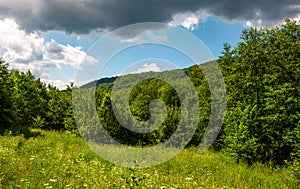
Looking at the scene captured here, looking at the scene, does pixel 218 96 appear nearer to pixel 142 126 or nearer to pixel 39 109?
pixel 142 126

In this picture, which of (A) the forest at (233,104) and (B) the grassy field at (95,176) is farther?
(A) the forest at (233,104)

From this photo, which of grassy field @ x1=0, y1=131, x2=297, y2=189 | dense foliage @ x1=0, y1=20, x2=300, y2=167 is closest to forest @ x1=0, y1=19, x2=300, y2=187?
dense foliage @ x1=0, y1=20, x2=300, y2=167

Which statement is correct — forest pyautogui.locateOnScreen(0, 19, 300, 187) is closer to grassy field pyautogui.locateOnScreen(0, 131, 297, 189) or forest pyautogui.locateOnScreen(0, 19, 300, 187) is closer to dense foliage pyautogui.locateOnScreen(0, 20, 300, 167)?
dense foliage pyautogui.locateOnScreen(0, 20, 300, 167)

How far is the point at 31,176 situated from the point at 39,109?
2114cm

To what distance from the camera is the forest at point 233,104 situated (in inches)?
682

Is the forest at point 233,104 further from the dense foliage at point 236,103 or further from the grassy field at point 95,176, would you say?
the grassy field at point 95,176

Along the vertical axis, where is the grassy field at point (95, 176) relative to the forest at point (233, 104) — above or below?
below

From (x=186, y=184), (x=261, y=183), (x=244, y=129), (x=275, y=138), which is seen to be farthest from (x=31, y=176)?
(x=275, y=138)

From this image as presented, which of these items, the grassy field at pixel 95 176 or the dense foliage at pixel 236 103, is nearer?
the grassy field at pixel 95 176

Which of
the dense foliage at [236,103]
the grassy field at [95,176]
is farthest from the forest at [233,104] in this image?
the grassy field at [95,176]

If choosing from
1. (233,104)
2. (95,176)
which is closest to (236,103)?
(233,104)

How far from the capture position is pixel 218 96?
25.7 metres

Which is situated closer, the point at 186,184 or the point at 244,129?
the point at 186,184

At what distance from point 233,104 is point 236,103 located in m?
0.56
